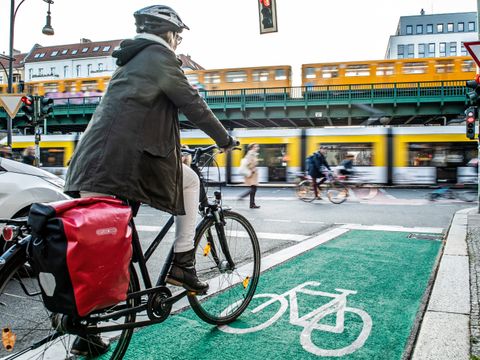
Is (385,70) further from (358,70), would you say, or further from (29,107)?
(29,107)

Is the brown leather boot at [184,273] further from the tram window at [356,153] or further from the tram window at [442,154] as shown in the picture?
the tram window at [442,154]

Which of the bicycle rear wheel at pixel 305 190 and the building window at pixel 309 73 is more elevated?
the building window at pixel 309 73

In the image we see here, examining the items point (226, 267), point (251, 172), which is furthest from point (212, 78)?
point (226, 267)

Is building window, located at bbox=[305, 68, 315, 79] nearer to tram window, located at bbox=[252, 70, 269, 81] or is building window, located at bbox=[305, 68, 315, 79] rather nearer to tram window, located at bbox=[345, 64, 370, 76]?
tram window, located at bbox=[345, 64, 370, 76]

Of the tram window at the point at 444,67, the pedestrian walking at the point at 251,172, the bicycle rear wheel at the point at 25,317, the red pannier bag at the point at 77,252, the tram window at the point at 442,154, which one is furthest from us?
the tram window at the point at 444,67

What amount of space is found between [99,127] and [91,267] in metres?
0.74

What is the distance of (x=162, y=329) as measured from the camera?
9.86 feet

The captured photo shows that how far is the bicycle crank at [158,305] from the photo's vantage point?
2.33m

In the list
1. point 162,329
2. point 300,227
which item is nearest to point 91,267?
point 162,329

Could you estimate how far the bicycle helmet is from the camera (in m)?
2.32

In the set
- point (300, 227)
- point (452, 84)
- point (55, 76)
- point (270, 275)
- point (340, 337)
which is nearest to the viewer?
point (340, 337)

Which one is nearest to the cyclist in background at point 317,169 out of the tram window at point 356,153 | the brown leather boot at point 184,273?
the tram window at point 356,153

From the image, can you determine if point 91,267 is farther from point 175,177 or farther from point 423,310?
point 423,310

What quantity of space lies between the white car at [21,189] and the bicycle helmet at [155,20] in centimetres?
262
